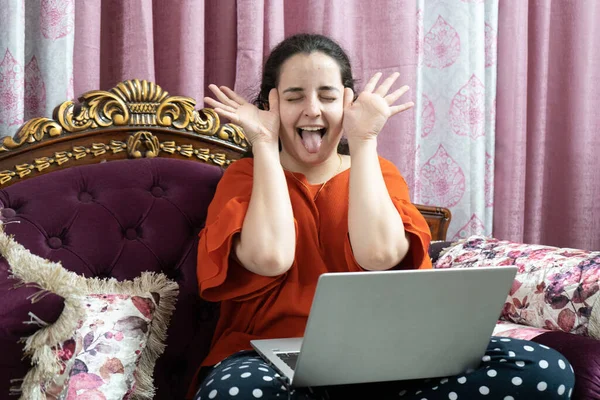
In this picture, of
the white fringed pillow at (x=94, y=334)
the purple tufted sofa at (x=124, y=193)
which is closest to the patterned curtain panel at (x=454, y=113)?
the purple tufted sofa at (x=124, y=193)

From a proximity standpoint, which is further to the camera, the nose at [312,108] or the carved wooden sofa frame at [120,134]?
the carved wooden sofa frame at [120,134]

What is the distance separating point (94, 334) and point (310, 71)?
65cm

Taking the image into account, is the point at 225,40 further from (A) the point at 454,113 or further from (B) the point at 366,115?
(A) the point at 454,113

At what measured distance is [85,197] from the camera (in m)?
1.53

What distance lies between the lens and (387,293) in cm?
96

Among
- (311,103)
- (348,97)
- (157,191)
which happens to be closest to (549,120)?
(348,97)

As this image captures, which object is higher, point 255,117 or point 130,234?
point 255,117

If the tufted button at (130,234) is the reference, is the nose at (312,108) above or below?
above

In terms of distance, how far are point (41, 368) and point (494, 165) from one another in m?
1.64

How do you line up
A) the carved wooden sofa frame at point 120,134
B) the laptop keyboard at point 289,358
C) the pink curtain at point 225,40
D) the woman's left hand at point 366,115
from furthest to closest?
the pink curtain at point 225,40
the carved wooden sofa frame at point 120,134
the woman's left hand at point 366,115
the laptop keyboard at point 289,358

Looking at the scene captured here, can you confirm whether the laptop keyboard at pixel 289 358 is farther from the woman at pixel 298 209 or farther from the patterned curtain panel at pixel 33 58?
the patterned curtain panel at pixel 33 58

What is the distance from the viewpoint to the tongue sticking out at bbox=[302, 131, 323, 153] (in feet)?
4.64

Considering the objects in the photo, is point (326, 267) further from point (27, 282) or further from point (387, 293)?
point (27, 282)

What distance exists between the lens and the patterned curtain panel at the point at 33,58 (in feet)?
5.12
